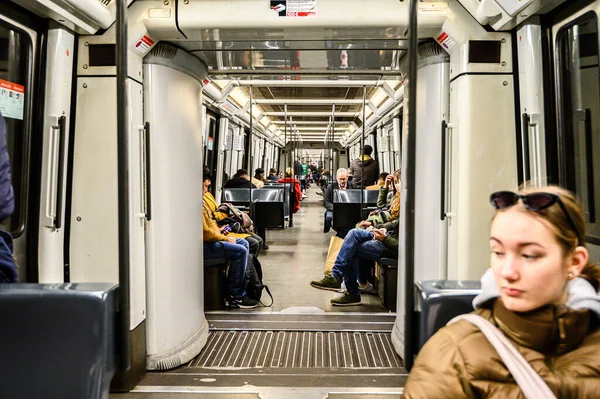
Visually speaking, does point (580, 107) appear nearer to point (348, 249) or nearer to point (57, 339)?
point (57, 339)

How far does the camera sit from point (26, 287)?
1.82 m

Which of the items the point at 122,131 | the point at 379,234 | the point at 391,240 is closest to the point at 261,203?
the point at 379,234

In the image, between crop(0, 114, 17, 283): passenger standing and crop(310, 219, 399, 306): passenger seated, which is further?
crop(310, 219, 399, 306): passenger seated

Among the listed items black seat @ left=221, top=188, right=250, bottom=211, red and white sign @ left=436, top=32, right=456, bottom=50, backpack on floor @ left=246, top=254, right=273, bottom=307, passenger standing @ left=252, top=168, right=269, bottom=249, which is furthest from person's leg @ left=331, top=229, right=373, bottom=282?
black seat @ left=221, top=188, right=250, bottom=211

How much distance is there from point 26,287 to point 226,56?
8.37 feet

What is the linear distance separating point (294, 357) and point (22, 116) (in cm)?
251

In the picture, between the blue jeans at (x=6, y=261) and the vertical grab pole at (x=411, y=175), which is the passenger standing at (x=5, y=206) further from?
the vertical grab pole at (x=411, y=175)

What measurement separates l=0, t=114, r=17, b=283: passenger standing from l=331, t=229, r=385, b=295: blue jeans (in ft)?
12.1

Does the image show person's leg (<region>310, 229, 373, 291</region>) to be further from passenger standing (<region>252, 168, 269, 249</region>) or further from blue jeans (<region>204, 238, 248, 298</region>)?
passenger standing (<region>252, 168, 269, 249</region>)

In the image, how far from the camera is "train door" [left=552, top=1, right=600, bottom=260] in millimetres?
2541

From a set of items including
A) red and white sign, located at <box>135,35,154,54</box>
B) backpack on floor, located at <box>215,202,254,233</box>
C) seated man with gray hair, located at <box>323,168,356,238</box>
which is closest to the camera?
red and white sign, located at <box>135,35,154,54</box>

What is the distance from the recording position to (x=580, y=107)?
267 centimetres

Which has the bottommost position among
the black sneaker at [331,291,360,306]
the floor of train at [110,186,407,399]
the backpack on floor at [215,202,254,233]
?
the floor of train at [110,186,407,399]

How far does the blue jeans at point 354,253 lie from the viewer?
17.1 feet
